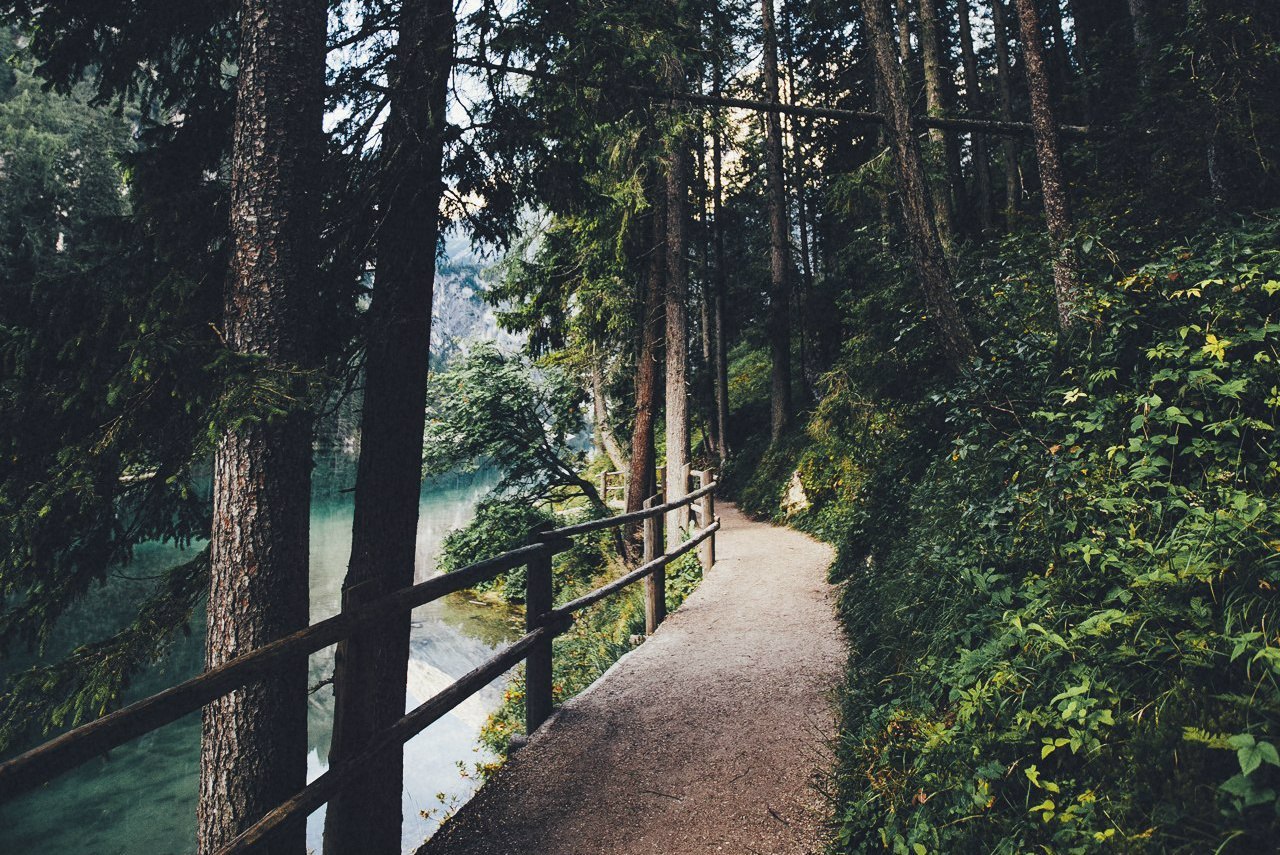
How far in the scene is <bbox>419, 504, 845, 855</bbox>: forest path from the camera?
2.94 m

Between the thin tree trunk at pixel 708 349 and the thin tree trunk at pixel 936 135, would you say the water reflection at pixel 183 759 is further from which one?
the thin tree trunk at pixel 936 135

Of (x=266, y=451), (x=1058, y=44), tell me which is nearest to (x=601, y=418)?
(x=266, y=451)

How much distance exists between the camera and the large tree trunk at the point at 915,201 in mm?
6344

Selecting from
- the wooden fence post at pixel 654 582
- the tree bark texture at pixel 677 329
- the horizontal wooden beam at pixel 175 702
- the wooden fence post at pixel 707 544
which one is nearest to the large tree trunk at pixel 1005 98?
the tree bark texture at pixel 677 329

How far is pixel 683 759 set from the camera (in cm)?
362

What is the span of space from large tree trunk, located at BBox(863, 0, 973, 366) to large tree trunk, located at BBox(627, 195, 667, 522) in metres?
4.59

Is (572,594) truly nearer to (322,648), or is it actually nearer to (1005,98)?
(322,648)

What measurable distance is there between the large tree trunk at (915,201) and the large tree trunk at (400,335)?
189 inches

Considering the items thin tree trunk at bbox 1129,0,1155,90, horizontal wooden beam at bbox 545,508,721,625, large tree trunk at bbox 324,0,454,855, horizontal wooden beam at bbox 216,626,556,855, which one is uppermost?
thin tree trunk at bbox 1129,0,1155,90

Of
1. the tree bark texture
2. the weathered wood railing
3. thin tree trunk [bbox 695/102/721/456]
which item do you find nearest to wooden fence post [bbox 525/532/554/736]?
the weathered wood railing

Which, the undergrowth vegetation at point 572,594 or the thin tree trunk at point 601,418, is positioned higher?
the thin tree trunk at point 601,418

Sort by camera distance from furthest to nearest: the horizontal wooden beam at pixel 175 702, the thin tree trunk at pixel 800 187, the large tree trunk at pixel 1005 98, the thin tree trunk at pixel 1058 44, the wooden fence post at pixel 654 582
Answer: the thin tree trunk at pixel 1058 44
the thin tree trunk at pixel 800 187
the large tree trunk at pixel 1005 98
the wooden fence post at pixel 654 582
the horizontal wooden beam at pixel 175 702

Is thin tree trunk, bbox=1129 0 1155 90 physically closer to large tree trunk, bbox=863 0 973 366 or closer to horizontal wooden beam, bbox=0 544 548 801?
large tree trunk, bbox=863 0 973 366

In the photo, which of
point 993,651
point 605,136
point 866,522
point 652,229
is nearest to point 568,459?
point 652,229
